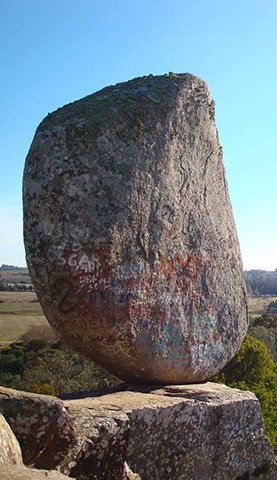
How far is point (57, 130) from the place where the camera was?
641cm

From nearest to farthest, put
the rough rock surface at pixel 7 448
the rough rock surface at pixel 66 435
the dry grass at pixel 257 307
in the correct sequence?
the rough rock surface at pixel 7 448 → the rough rock surface at pixel 66 435 → the dry grass at pixel 257 307

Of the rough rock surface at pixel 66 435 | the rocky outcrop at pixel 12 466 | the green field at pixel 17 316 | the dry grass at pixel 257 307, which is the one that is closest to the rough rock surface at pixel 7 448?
the rocky outcrop at pixel 12 466

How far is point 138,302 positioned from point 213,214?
6.50ft

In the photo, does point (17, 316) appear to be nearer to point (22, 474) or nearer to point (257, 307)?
point (257, 307)

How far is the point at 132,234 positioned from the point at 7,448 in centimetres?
313

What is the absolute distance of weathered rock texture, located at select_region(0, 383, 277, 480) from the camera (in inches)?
186

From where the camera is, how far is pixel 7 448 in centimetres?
383

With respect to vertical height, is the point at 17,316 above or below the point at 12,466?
below

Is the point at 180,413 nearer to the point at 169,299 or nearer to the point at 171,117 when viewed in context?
the point at 169,299

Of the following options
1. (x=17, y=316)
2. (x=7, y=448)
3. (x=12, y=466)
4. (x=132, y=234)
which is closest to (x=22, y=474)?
(x=12, y=466)

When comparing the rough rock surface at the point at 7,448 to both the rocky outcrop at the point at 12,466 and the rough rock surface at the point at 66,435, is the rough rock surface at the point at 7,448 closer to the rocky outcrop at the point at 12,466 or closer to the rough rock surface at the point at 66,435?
the rocky outcrop at the point at 12,466

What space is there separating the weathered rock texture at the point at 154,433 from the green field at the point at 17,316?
4715 centimetres

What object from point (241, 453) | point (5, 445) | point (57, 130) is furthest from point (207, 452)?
point (57, 130)

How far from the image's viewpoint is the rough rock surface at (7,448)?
3.70 metres
